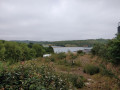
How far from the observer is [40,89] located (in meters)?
1.58

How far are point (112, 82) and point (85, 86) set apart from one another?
92cm

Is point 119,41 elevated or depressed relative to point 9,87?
elevated

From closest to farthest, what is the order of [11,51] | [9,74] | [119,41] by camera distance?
1. [9,74]
2. [119,41]
3. [11,51]

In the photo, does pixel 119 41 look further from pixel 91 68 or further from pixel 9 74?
pixel 9 74

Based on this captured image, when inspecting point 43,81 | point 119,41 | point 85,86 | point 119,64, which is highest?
point 119,41

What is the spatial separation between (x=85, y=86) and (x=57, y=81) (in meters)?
1.73

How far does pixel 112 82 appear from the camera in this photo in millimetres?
3424

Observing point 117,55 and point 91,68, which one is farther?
point 91,68

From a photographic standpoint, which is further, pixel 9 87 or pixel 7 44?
pixel 7 44

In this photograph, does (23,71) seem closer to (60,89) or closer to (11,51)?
(60,89)

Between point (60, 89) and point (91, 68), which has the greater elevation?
point (60, 89)

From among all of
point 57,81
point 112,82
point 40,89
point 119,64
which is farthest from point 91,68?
point 40,89

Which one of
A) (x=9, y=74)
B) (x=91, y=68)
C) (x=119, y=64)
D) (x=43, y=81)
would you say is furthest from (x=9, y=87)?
(x=119, y=64)

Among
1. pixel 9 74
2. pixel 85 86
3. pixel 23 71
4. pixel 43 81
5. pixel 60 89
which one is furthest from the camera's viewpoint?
pixel 85 86
